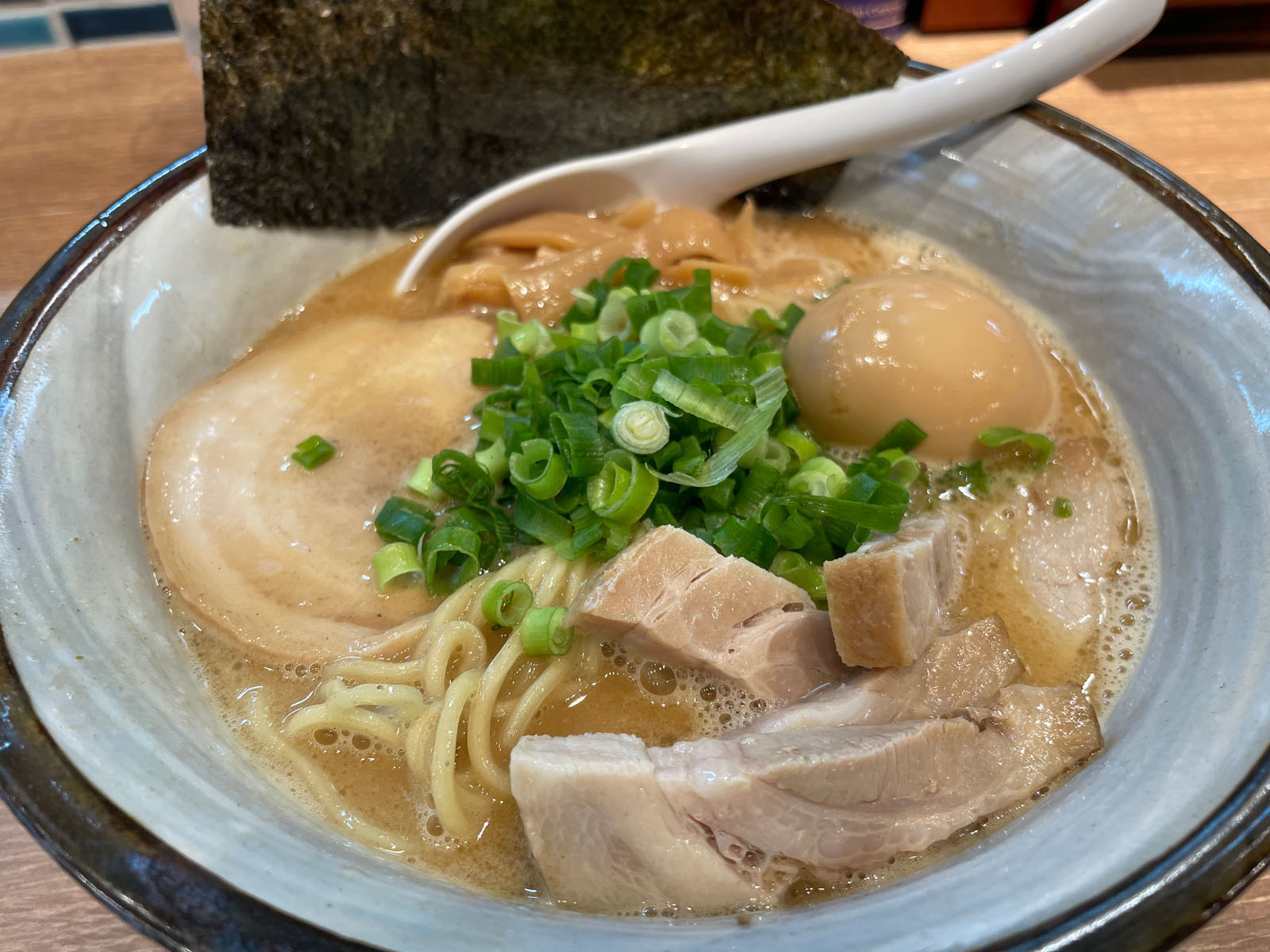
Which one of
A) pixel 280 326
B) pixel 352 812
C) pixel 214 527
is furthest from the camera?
pixel 280 326

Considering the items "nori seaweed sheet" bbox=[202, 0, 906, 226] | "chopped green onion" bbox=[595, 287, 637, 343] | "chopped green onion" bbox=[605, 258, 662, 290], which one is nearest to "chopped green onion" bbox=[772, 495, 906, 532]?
"chopped green onion" bbox=[595, 287, 637, 343]

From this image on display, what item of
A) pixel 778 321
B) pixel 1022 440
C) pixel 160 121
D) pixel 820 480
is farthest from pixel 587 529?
pixel 160 121

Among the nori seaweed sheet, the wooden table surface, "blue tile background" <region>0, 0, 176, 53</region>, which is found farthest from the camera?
"blue tile background" <region>0, 0, 176, 53</region>

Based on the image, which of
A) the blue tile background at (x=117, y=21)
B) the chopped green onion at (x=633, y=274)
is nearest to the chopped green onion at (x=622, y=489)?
the chopped green onion at (x=633, y=274)

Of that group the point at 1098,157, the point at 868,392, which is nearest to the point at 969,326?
the point at 868,392

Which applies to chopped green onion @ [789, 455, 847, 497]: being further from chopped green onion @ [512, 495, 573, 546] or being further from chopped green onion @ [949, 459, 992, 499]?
chopped green onion @ [512, 495, 573, 546]

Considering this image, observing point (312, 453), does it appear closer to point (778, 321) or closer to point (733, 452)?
point (733, 452)

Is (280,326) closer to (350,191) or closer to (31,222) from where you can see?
(350,191)
